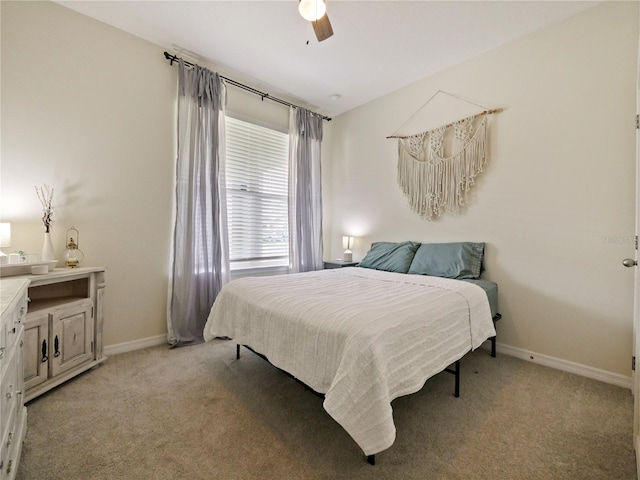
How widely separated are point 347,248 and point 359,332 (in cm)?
275

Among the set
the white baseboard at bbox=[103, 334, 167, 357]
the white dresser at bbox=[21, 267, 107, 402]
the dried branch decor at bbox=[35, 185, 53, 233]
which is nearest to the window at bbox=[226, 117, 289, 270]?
the white baseboard at bbox=[103, 334, 167, 357]

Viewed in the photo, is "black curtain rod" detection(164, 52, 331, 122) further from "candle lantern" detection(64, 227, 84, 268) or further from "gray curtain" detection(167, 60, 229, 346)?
"candle lantern" detection(64, 227, 84, 268)

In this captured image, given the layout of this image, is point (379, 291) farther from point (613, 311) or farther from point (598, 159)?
point (598, 159)

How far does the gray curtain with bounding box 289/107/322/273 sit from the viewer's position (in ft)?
12.5

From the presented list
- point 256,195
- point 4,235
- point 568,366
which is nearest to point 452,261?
point 568,366

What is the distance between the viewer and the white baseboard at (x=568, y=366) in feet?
6.95

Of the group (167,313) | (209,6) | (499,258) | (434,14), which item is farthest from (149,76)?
(499,258)

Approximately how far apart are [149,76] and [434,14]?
262 centimetres

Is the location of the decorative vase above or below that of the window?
below

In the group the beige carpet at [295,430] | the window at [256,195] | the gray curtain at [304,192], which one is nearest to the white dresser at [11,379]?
the beige carpet at [295,430]

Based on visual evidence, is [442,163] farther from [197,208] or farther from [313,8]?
[197,208]

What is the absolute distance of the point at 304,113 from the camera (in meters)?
3.94

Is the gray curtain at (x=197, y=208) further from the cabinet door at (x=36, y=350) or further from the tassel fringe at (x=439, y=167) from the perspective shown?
the tassel fringe at (x=439, y=167)

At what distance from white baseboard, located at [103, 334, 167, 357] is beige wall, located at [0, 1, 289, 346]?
0.04 meters
